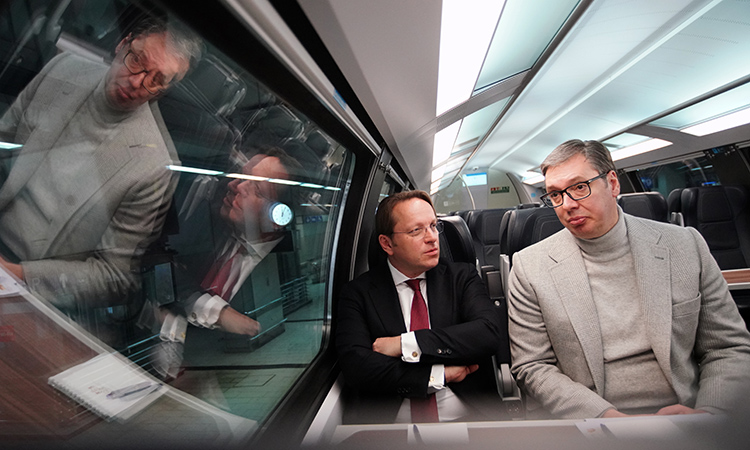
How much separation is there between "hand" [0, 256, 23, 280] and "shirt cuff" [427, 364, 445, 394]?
1652 mm

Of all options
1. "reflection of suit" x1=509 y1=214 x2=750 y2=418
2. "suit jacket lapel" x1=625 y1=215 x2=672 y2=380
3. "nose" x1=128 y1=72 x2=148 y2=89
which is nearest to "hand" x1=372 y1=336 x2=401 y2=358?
"reflection of suit" x1=509 y1=214 x2=750 y2=418

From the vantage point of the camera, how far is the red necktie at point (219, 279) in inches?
53.7

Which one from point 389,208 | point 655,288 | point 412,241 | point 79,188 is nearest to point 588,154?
point 655,288

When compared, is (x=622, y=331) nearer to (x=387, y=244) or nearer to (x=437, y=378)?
(x=437, y=378)

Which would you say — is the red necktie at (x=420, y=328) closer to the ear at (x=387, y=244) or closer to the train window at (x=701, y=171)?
the ear at (x=387, y=244)

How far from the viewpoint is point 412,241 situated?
2227 mm

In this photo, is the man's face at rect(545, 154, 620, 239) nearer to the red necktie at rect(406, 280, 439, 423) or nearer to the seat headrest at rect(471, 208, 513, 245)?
the red necktie at rect(406, 280, 439, 423)

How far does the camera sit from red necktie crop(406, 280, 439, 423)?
1957 mm

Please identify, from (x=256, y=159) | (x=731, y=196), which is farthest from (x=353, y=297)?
(x=731, y=196)

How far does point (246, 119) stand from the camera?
159 cm

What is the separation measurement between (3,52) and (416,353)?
1.74 m

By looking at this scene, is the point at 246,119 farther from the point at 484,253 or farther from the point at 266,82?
the point at 484,253

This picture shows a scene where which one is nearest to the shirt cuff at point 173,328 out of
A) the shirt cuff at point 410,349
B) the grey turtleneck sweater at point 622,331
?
the shirt cuff at point 410,349

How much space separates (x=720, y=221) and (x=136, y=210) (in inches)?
283
